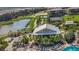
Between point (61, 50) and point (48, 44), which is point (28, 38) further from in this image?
point (61, 50)

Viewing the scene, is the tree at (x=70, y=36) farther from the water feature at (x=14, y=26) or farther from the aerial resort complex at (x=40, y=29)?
the water feature at (x=14, y=26)

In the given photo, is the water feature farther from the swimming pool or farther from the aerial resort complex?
the swimming pool

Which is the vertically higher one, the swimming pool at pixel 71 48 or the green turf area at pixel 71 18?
the green turf area at pixel 71 18

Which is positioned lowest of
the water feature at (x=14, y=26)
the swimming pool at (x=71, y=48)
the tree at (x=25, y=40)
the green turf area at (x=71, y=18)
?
the swimming pool at (x=71, y=48)

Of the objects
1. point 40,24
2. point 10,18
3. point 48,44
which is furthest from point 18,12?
point 48,44

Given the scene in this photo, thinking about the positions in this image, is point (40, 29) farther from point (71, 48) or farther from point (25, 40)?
point (71, 48)

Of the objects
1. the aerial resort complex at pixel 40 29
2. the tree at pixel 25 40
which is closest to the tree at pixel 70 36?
the aerial resort complex at pixel 40 29

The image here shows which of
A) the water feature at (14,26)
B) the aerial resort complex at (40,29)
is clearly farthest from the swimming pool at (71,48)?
the water feature at (14,26)
